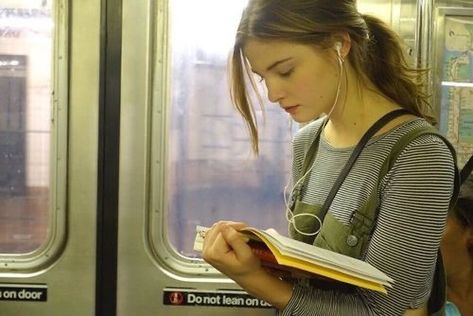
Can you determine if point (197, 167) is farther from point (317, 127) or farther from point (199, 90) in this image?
point (317, 127)

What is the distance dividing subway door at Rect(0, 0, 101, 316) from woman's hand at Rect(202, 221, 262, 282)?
4.32 ft

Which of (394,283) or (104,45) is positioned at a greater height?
(104,45)

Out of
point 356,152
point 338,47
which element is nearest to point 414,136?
point 356,152

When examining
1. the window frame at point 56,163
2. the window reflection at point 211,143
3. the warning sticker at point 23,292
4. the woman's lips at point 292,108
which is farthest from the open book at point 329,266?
the warning sticker at point 23,292

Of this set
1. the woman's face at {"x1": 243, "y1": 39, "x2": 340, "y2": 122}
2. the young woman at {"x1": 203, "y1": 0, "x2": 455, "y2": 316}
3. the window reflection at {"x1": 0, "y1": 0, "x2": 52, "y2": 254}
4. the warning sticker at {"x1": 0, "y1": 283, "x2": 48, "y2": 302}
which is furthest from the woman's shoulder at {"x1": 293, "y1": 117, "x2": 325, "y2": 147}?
the warning sticker at {"x1": 0, "y1": 283, "x2": 48, "y2": 302}

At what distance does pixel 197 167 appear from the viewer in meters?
2.40

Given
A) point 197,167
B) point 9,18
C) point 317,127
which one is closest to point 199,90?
point 197,167

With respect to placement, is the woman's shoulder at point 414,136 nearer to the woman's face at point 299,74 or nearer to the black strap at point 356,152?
the black strap at point 356,152

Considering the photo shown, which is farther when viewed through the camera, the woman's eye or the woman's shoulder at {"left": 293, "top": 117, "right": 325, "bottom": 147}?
the woman's shoulder at {"left": 293, "top": 117, "right": 325, "bottom": 147}

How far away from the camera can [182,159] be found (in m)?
2.39

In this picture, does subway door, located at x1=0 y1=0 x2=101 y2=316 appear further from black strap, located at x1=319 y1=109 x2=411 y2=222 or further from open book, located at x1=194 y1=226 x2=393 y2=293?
open book, located at x1=194 y1=226 x2=393 y2=293

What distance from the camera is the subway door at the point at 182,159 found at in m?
2.31

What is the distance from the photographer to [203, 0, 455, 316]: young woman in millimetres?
1043

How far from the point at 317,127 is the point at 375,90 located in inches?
9.6
